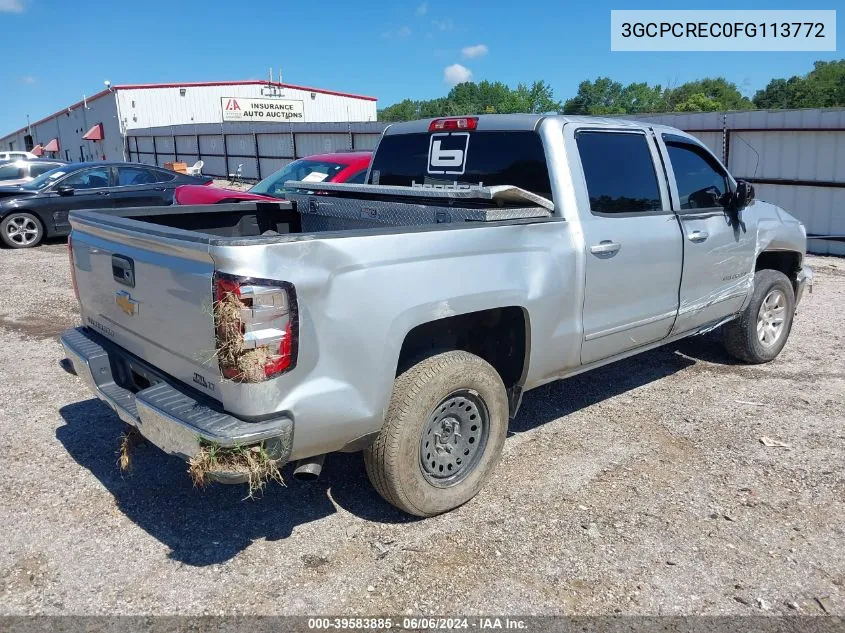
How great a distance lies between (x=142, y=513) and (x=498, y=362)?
209 centimetres

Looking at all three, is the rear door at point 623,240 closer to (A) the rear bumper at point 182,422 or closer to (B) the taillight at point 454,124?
(B) the taillight at point 454,124

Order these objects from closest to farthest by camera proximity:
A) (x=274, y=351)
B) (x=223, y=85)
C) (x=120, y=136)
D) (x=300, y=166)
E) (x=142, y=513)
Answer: (x=274, y=351)
(x=142, y=513)
(x=300, y=166)
(x=120, y=136)
(x=223, y=85)

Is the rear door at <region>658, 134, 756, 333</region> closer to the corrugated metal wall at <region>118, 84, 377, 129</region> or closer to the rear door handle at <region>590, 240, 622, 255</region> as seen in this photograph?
the rear door handle at <region>590, 240, 622, 255</region>

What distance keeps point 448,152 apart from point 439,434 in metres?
2.04

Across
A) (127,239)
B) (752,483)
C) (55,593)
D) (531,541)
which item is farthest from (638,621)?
(127,239)

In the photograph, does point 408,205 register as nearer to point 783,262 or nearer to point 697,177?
point 697,177

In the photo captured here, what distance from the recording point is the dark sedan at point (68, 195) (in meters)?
12.2

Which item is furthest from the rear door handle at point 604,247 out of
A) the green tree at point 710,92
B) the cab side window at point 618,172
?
the green tree at point 710,92

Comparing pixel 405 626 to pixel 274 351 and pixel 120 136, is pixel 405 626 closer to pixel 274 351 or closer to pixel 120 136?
pixel 274 351

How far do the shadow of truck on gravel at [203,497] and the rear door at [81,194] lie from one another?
8.53 m

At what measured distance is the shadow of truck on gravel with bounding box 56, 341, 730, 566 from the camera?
351 centimetres

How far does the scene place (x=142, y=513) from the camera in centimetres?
371

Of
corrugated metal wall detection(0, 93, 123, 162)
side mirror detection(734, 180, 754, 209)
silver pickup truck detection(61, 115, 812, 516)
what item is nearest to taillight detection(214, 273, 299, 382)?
silver pickup truck detection(61, 115, 812, 516)

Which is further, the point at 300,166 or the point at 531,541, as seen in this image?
the point at 300,166
